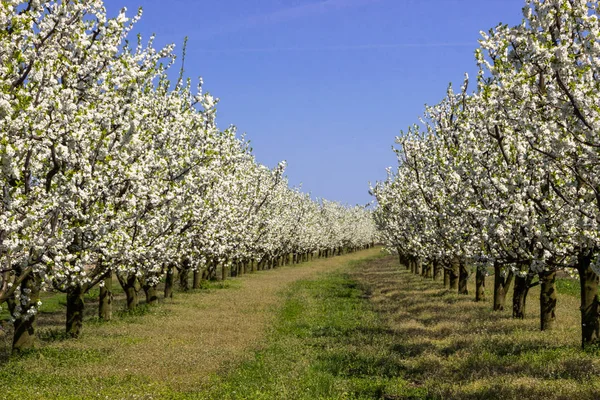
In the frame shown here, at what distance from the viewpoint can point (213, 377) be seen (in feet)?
55.4

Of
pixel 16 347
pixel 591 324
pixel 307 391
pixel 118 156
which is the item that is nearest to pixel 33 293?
pixel 16 347

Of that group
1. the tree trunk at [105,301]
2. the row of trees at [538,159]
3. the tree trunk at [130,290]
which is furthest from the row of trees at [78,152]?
the row of trees at [538,159]

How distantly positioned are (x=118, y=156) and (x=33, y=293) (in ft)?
21.9

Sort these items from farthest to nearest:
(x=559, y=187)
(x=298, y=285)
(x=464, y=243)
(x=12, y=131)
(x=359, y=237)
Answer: (x=359, y=237)
(x=298, y=285)
(x=464, y=243)
(x=559, y=187)
(x=12, y=131)

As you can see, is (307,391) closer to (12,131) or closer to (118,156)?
(118,156)

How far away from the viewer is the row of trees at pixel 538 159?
38.0 feet

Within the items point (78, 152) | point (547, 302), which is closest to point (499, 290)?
point (547, 302)

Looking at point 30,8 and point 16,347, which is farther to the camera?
point 16,347

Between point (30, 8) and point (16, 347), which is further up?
point (30, 8)

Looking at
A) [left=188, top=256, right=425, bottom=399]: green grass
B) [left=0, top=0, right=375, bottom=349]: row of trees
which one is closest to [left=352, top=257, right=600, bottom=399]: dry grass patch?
[left=188, top=256, right=425, bottom=399]: green grass

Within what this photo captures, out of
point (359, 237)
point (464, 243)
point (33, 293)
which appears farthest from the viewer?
point (359, 237)

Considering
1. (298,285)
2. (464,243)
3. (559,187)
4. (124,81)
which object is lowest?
(298,285)

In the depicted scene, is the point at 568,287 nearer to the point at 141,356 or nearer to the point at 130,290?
the point at 130,290

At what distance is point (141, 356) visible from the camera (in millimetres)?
19469
